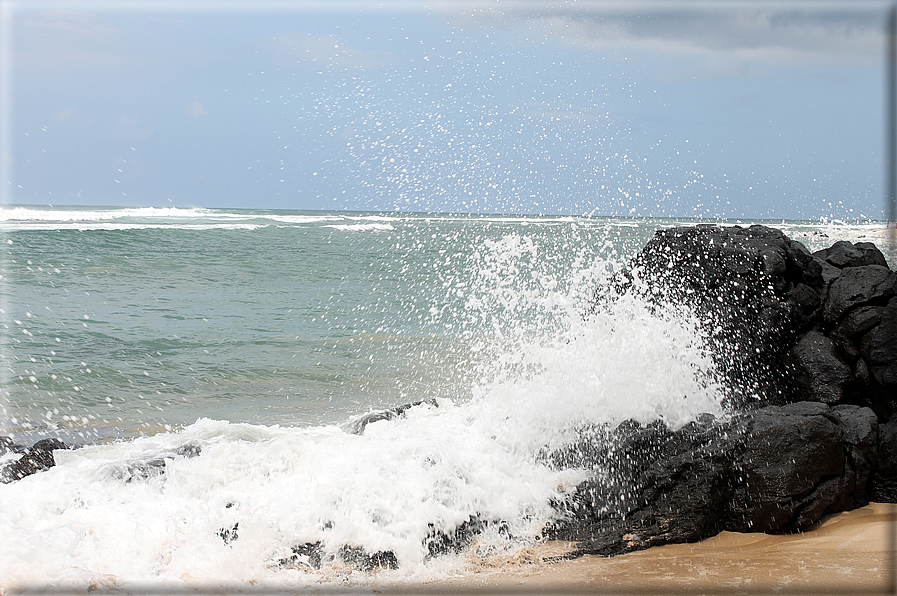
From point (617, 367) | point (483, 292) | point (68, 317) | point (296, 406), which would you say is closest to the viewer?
point (617, 367)

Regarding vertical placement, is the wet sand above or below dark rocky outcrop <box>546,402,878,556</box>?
below

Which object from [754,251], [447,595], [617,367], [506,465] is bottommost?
[447,595]

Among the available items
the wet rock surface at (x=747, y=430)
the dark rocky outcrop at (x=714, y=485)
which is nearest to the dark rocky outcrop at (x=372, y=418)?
the wet rock surface at (x=747, y=430)

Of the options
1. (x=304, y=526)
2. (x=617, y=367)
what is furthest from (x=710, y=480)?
(x=304, y=526)

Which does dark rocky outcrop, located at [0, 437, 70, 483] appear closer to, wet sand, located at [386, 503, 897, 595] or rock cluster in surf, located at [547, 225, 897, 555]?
wet sand, located at [386, 503, 897, 595]

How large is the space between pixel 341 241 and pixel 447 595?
24.8m

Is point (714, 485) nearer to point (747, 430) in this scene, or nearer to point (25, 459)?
point (747, 430)

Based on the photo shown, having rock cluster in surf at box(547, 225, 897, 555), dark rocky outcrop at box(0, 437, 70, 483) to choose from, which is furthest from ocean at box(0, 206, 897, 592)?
rock cluster in surf at box(547, 225, 897, 555)

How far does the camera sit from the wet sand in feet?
9.36

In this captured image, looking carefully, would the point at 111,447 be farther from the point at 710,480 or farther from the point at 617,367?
the point at 710,480

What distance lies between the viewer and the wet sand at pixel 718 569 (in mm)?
2854

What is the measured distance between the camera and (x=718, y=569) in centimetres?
301

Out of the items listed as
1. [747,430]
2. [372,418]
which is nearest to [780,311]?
[747,430]

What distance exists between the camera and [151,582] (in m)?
2.77
